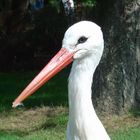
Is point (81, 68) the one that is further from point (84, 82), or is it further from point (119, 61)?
point (119, 61)

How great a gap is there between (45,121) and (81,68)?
16.0 ft

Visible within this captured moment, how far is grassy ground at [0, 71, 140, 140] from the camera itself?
8.99 metres

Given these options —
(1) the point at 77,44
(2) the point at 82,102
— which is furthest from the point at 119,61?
(1) the point at 77,44

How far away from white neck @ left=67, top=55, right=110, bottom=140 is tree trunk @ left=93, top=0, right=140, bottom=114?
4726mm

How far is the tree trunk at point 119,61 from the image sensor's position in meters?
9.81

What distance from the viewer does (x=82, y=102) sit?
202 inches

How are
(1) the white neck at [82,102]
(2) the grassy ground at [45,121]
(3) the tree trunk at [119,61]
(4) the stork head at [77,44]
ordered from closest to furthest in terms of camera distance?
1. (4) the stork head at [77,44]
2. (1) the white neck at [82,102]
3. (2) the grassy ground at [45,121]
4. (3) the tree trunk at [119,61]

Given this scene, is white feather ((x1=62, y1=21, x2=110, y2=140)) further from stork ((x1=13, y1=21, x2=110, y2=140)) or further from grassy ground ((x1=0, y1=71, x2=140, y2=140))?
grassy ground ((x1=0, y1=71, x2=140, y2=140))

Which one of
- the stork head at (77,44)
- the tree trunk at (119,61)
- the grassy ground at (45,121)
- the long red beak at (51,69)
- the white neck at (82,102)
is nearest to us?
the long red beak at (51,69)

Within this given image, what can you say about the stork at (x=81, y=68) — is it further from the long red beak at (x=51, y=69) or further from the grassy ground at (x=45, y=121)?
the grassy ground at (x=45, y=121)

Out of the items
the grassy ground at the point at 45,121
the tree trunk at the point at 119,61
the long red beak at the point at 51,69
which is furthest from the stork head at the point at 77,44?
the tree trunk at the point at 119,61

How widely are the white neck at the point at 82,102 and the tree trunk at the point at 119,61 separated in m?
4.73

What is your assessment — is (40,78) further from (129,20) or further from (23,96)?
(129,20)

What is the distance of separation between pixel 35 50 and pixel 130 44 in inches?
359
